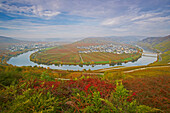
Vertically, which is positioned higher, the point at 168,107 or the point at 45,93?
the point at 45,93

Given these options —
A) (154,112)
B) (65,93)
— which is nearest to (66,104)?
(65,93)

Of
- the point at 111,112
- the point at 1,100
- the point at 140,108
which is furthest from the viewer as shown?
the point at 1,100

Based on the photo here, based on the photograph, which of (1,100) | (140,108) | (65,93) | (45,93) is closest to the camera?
(140,108)

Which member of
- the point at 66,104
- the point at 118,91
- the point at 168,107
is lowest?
the point at 168,107

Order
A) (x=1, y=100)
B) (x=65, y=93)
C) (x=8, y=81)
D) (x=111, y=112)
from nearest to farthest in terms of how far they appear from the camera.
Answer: (x=111, y=112) < (x=1, y=100) < (x=65, y=93) < (x=8, y=81)

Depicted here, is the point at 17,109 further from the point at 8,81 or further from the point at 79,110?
the point at 8,81

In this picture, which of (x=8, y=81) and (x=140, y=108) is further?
(x=8, y=81)

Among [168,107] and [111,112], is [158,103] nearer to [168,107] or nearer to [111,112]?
[168,107]

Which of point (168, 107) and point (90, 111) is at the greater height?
point (90, 111)

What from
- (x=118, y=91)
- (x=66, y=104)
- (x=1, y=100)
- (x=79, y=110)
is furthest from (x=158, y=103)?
(x=1, y=100)
